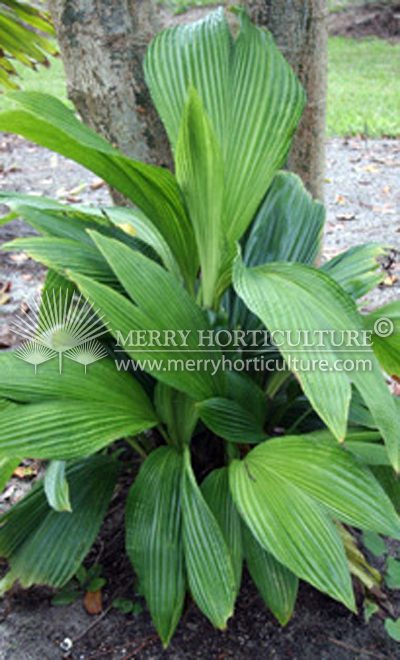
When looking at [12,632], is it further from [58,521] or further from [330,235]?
[330,235]

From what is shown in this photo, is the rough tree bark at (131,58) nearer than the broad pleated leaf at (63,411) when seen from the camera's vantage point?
No

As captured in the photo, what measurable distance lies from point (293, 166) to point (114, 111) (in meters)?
0.57

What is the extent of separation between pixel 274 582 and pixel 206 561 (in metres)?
0.15

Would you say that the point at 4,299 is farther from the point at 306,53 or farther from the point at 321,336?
the point at 321,336

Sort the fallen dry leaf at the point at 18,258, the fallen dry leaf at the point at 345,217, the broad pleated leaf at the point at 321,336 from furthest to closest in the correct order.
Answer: the fallen dry leaf at the point at 345,217
the fallen dry leaf at the point at 18,258
the broad pleated leaf at the point at 321,336

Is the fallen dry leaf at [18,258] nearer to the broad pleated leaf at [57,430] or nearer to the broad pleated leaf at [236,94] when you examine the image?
the broad pleated leaf at [236,94]

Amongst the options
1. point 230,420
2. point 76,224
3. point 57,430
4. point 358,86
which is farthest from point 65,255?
point 358,86

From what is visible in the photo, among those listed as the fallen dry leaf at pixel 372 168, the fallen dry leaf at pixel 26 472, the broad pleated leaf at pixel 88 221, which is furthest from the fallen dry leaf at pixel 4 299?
the fallen dry leaf at pixel 372 168

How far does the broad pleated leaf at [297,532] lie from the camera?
3.34 ft

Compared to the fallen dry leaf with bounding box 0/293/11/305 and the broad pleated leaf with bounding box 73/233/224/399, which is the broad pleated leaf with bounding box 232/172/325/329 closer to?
the broad pleated leaf with bounding box 73/233/224/399

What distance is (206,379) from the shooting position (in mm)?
1225

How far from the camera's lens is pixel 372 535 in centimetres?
140

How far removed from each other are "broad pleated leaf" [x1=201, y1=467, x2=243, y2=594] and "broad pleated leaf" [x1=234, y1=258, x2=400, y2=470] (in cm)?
38

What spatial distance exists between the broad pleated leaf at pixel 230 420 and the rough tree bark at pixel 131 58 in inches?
36.5
